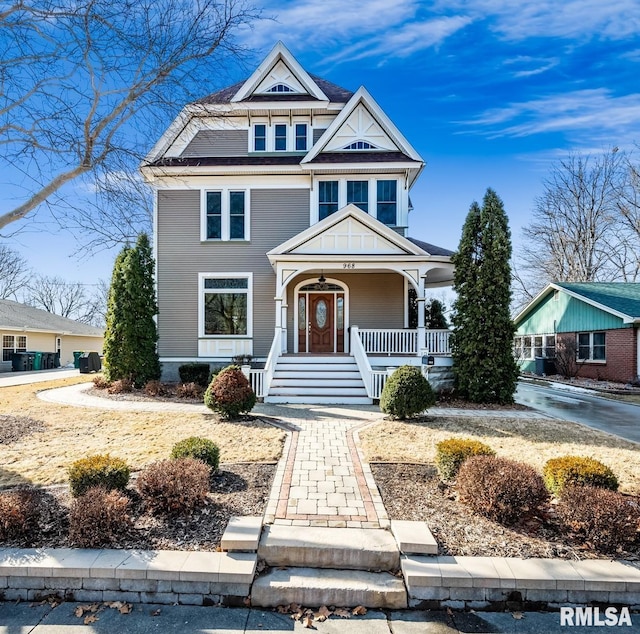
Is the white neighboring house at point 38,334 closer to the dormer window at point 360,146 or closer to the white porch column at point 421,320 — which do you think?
the dormer window at point 360,146

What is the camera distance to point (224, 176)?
14.7 meters

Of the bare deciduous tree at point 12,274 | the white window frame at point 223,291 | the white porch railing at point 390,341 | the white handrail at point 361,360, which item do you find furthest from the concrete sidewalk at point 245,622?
the bare deciduous tree at point 12,274

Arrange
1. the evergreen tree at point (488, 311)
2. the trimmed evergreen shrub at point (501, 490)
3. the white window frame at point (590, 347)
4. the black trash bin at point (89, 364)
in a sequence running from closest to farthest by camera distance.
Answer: the trimmed evergreen shrub at point (501, 490) → the evergreen tree at point (488, 311) → the white window frame at point (590, 347) → the black trash bin at point (89, 364)

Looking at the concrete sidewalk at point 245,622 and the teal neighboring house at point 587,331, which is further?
the teal neighboring house at point 587,331

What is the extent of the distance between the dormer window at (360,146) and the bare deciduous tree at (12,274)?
30.0m

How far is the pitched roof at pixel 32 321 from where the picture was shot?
80.5 feet

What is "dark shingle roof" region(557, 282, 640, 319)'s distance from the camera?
17703mm

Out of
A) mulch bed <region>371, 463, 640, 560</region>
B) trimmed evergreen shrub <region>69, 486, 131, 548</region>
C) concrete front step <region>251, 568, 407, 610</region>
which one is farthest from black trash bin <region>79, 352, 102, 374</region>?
concrete front step <region>251, 568, 407, 610</region>

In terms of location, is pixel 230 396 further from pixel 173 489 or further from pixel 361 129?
pixel 361 129

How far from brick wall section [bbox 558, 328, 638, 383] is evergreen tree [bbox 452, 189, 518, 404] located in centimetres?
956

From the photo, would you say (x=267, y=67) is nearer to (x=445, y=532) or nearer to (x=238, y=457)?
(x=238, y=457)

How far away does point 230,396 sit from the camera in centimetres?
864

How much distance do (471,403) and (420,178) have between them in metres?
9.24

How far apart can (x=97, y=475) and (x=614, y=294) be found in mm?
22955
